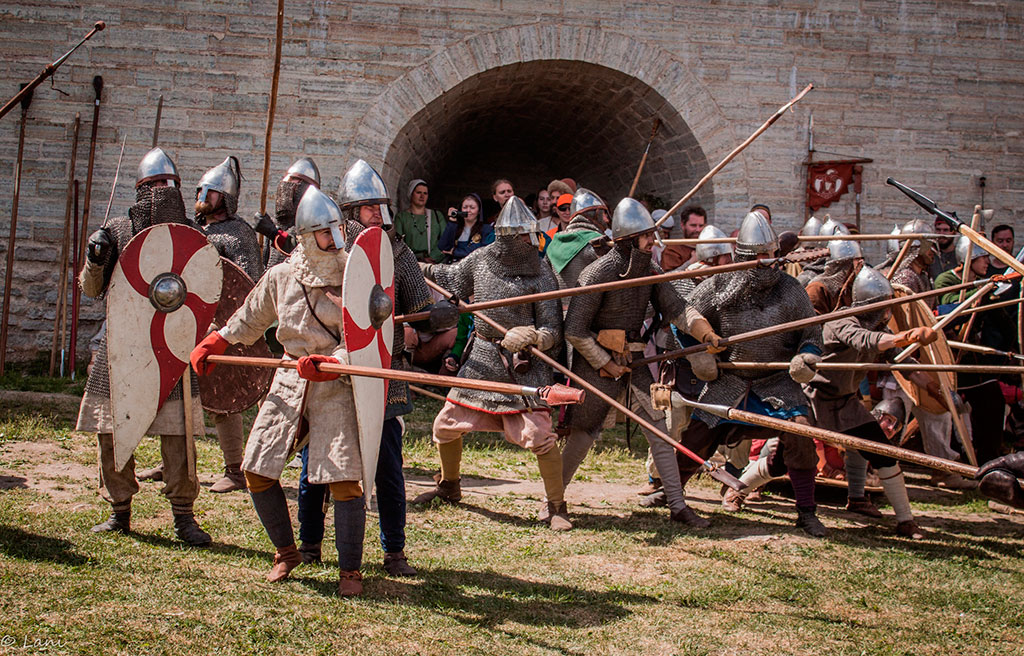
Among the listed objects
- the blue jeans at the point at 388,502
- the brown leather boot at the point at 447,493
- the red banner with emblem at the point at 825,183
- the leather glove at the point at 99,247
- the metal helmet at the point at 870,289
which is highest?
the red banner with emblem at the point at 825,183

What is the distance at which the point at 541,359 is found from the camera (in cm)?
481

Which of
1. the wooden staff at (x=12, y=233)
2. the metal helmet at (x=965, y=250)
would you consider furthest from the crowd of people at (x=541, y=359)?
the wooden staff at (x=12, y=233)

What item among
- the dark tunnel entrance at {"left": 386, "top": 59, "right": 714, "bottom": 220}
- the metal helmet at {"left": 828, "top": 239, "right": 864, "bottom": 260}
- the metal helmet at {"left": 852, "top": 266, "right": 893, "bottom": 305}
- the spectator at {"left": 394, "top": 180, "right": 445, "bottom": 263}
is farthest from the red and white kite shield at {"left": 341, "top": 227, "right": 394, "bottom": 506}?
the dark tunnel entrance at {"left": 386, "top": 59, "right": 714, "bottom": 220}

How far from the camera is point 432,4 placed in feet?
28.0

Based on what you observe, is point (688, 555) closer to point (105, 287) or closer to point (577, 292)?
point (577, 292)

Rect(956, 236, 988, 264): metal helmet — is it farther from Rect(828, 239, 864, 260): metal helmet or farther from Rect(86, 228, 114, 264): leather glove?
Rect(86, 228, 114, 264): leather glove

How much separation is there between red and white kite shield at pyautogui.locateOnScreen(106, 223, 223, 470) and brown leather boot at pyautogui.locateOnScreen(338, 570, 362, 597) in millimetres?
1046

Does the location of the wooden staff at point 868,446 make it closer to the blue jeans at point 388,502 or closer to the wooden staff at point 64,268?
the blue jeans at point 388,502

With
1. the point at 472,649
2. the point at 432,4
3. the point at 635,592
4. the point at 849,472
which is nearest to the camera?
the point at 472,649

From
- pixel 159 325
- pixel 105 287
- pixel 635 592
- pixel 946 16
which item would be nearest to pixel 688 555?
pixel 635 592

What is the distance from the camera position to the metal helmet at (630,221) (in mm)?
4727

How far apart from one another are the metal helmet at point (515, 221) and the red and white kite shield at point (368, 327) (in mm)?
1374

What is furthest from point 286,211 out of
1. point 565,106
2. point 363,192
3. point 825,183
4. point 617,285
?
point 565,106

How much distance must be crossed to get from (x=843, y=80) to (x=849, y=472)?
4.82m
